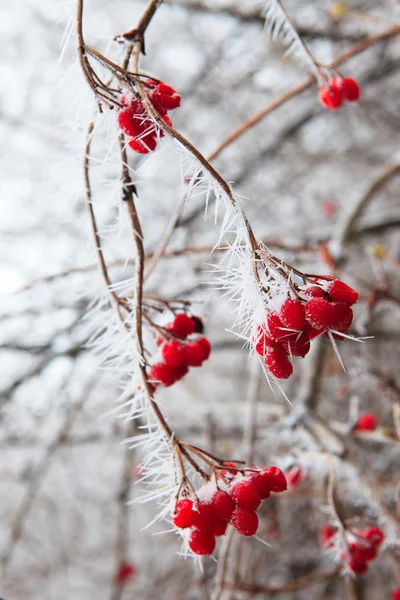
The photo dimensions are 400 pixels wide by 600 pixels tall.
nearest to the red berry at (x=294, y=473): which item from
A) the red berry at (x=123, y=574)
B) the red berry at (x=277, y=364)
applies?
the red berry at (x=277, y=364)

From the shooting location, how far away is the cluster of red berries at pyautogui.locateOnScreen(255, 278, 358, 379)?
746 millimetres

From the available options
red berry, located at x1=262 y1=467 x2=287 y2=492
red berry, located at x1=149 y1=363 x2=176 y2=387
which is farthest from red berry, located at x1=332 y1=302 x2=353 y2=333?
red berry, located at x1=149 y1=363 x2=176 y2=387

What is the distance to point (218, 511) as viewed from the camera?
869mm

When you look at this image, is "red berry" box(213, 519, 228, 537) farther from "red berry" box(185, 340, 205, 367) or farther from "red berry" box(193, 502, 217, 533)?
"red berry" box(185, 340, 205, 367)

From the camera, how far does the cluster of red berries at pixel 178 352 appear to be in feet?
3.53

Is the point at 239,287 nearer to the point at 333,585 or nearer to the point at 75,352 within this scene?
the point at 75,352

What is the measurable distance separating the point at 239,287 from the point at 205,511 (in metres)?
0.39

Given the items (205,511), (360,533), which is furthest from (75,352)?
(205,511)

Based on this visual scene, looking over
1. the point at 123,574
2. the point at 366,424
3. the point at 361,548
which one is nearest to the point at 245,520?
the point at 361,548

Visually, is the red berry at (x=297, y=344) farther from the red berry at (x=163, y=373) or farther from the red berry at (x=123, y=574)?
the red berry at (x=123, y=574)

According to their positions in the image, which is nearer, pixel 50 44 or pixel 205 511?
pixel 205 511

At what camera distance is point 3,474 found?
511 centimetres

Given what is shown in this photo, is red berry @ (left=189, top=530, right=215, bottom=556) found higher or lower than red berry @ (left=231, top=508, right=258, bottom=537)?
lower

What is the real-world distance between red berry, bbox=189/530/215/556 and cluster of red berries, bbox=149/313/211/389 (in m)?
0.30
